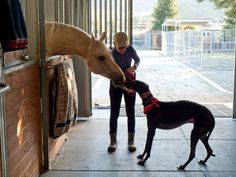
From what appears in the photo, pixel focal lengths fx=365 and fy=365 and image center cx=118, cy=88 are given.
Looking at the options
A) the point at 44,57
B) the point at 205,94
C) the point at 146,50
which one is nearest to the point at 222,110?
the point at 205,94

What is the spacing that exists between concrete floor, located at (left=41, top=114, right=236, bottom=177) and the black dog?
0.48ft

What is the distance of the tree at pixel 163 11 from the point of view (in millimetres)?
22438

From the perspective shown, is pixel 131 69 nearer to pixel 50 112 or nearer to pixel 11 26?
pixel 50 112

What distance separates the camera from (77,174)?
334 cm

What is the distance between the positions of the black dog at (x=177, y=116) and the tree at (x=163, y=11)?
19380mm

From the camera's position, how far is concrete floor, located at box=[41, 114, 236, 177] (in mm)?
3373

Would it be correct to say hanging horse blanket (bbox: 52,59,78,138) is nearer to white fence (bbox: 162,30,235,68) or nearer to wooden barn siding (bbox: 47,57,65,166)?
wooden barn siding (bbox: 47,57,65,166)

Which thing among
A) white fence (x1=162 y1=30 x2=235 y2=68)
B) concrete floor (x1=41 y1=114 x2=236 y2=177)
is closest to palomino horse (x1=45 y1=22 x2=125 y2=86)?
concrete floor (x1=41 y1=114 x2=236 y2=177)

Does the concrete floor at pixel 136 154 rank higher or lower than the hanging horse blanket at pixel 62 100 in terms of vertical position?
lower

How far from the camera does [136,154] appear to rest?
3877 millimetres

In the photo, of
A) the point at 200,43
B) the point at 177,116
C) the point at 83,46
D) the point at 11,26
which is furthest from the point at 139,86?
the point at 200,43

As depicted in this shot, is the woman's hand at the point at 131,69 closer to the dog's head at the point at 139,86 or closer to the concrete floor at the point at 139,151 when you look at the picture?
the dog's head at the point at 139,86

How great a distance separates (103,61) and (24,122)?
3.45 feet

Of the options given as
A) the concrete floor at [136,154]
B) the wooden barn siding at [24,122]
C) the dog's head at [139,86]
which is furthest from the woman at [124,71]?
the wooden barn siding at [24,122]
